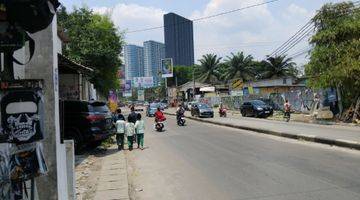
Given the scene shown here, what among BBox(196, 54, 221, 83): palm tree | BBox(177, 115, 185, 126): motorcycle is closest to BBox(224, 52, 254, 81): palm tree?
BBox(196, 54, 221, 83): palm tree

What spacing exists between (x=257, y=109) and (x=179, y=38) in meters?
33.5

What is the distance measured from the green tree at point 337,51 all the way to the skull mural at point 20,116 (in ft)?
93.8

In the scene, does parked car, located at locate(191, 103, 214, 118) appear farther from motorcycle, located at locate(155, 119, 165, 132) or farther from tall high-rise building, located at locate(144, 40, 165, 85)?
tall high-rise building, located at locate(144, 40, 165, 85)

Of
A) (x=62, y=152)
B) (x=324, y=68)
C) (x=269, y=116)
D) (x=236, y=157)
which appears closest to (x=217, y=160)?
(x=236, y=157)

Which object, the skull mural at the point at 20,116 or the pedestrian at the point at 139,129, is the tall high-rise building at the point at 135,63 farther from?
the skull mural at the point at 20,116

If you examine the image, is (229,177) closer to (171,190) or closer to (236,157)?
(171,190)

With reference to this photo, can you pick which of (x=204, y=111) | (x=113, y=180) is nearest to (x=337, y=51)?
(x=204, y=111)

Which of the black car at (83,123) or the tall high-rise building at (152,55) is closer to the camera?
the black car at (83,123)

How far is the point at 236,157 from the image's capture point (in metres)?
16.1

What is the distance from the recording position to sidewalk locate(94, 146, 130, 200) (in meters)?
10.3

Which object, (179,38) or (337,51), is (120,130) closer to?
(337,51)

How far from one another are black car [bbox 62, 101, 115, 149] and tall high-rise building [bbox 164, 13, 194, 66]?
135 ft

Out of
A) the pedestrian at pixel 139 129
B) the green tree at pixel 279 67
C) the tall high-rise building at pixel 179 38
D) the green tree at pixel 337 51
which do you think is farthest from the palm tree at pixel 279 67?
the pedestrian at pixel 139 129

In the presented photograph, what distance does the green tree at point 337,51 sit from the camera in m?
31.8
